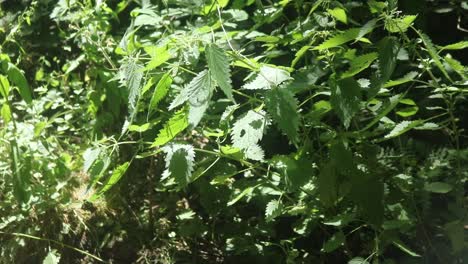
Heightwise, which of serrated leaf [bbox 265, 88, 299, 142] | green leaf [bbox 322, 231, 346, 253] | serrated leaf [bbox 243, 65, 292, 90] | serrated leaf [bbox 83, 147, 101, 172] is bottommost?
green leaf [bbox 322, 231, 346, 253]

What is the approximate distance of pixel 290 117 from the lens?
3.28ft

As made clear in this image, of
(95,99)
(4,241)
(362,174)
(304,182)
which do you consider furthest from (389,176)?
(4,241)

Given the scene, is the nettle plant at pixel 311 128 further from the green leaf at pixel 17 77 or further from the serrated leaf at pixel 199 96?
the green leaf at pixel 17 77

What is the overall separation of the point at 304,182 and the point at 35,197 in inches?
40.3

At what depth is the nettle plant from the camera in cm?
107

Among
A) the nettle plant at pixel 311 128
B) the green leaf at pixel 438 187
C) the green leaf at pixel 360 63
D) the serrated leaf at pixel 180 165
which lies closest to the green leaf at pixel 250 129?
the nettle plant at pixel 311 128

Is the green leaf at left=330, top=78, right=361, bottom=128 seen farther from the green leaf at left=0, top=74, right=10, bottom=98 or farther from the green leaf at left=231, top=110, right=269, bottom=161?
the green leaf at left=0, top=74, right=10, bottom=98

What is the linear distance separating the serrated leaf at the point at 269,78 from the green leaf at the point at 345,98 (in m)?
0.12

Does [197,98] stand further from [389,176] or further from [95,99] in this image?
[95,99]

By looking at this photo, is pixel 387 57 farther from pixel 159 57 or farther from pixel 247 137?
pixel 159 57

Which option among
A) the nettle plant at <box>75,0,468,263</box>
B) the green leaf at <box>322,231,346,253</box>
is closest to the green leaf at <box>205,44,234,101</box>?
the nettle plant at <box>75,0,468,263</box>

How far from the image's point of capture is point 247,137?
1084 mm

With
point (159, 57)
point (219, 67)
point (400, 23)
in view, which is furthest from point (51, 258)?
point (400, 23)

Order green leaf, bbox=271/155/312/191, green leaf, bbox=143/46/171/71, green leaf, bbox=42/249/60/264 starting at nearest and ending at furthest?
1. green leaf, bbox=143/46/171/71
2. green leaf, bbox=271/155/312/191
3. green leaf, bbox=42/249/60/264
